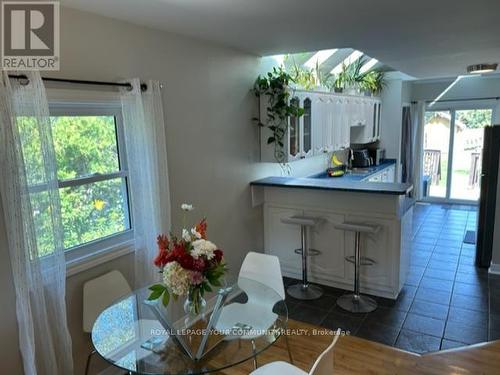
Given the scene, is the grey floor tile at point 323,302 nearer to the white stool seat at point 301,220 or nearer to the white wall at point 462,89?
the white stool seat at point 301,220

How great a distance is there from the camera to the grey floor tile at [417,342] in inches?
114

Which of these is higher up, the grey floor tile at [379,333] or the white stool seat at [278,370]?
the white stool seat at [278,370]

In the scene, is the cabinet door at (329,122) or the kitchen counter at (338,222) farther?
the cabinet door at (329,122)

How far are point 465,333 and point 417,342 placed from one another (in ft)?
1.46

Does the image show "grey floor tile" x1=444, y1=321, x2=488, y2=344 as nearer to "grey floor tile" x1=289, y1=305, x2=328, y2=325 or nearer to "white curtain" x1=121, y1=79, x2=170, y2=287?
"grey floor tile" x1=289, y1=305, x2=328, y2=325

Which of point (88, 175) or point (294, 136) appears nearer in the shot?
point (88, 175)

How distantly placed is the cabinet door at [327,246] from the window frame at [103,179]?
6.60ft

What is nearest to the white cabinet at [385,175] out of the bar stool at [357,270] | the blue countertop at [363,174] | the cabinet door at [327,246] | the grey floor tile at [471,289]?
the blue countertop at [363,174]

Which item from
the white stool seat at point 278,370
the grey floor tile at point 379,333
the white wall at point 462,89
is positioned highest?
the white wall at point 462,89

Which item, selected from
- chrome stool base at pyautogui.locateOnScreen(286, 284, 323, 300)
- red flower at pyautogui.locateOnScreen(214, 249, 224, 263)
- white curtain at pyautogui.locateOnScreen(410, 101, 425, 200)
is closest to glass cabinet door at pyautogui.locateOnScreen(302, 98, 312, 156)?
chrome stool base at pyautogui.locateOnScreen(286, 284, 323, 300)

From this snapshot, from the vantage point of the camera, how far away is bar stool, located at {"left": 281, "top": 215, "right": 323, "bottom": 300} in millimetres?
3822

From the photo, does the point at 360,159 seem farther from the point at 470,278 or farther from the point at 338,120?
the point at 470,278

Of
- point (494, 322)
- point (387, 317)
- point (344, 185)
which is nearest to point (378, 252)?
point (387, 317)

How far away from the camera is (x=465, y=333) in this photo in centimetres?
307
